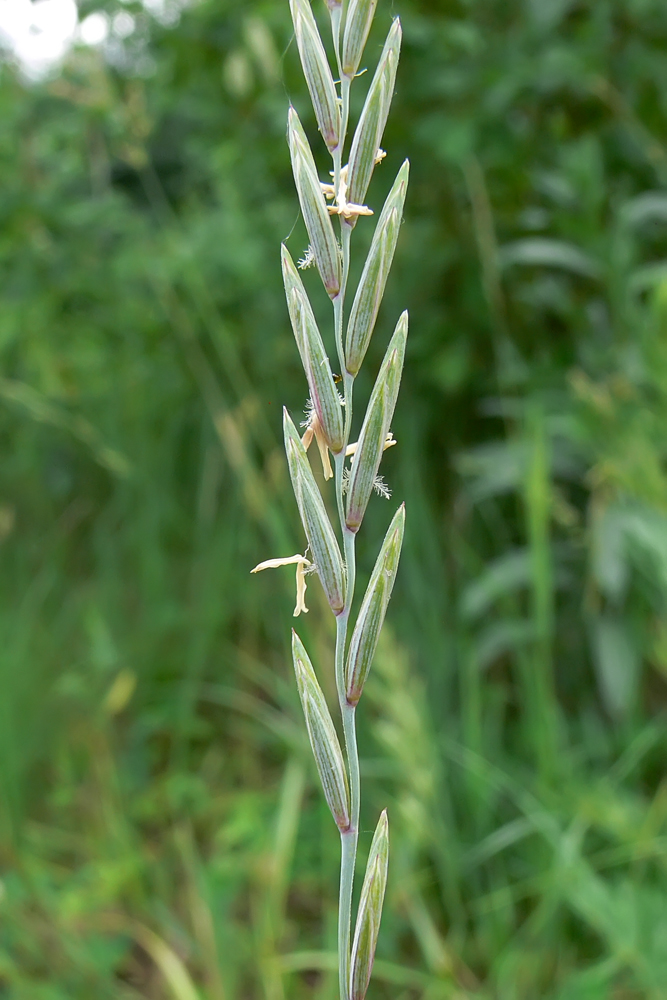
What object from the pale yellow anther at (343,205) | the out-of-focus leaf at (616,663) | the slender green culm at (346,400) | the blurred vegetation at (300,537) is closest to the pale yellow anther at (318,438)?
the slender green culm at (346,400)

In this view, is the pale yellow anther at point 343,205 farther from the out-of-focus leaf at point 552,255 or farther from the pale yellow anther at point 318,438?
the out-of-focus leaf at point 552,255

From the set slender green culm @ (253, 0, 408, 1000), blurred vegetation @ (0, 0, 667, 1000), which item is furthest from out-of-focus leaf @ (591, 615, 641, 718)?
slender green culm @ (253, 0, 408, 1000)

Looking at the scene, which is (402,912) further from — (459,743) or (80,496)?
(80,496)

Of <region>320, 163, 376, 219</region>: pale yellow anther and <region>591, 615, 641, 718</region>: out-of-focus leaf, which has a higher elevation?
<region>320, 163, 376, 219</region>: pale yellow anther

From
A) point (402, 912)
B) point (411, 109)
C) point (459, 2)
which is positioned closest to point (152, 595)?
point (402, 912)

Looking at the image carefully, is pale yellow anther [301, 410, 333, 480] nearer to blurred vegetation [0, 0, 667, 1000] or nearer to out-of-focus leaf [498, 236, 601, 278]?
blurred vegetation [0, 0, 667, 1000]

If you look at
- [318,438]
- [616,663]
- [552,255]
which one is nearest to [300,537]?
[616,663]
